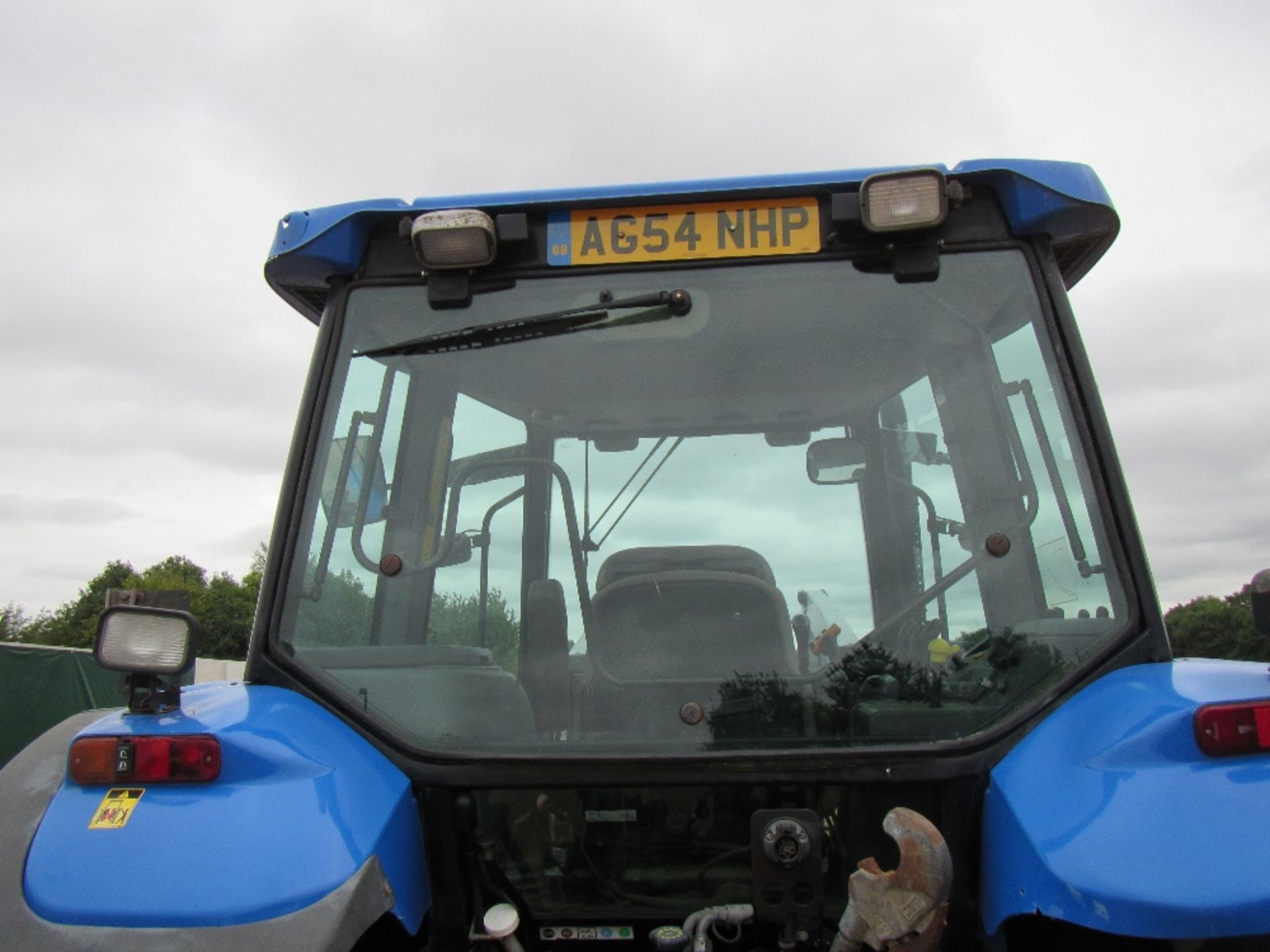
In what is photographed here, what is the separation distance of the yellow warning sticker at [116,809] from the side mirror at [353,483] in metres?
0.77

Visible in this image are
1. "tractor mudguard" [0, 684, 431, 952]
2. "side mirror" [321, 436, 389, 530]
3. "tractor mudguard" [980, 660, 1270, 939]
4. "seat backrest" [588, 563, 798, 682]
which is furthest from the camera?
"side mirror" [321, 436, 389, 530]

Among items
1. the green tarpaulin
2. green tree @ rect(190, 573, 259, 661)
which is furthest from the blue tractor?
green tree @ rect(190, 573, 259, 661)

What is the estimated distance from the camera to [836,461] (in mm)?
2459

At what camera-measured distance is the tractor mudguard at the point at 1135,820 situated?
1.54m

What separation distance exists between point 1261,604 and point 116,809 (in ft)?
6.86

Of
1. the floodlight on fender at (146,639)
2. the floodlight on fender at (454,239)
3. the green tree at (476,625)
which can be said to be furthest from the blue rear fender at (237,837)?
the floodlight on fender at (454,239)

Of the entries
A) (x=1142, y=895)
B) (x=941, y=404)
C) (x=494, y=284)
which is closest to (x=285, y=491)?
(x=494, y=284)

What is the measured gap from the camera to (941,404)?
246 cm

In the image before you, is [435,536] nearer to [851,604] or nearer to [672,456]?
[672,456]

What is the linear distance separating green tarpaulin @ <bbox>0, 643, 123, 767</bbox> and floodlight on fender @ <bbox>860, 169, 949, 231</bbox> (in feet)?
40.1

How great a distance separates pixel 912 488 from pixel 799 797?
747 millimetres

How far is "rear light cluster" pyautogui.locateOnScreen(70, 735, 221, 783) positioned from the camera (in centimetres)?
191

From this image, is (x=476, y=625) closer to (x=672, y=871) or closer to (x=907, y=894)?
(x=672, y=871)

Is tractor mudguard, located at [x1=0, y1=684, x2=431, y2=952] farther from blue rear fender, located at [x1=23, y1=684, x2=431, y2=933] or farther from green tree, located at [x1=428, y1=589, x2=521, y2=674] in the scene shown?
green tree, located at [x1=428, y1=589, x2=521, y2=674]
